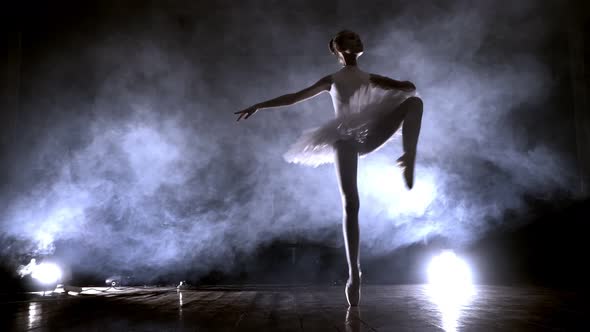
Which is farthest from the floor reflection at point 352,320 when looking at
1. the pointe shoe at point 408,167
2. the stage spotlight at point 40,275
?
the stage spotlight at point 40,275

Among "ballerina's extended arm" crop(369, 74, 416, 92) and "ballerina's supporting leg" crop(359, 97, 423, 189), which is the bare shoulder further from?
"ballerina's supporting leg" crop(359, 97, 423, 189)

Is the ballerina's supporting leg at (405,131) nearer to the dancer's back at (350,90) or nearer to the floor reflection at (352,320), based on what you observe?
the dancer's back at (350,90)

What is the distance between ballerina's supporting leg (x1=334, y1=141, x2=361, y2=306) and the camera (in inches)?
75.9

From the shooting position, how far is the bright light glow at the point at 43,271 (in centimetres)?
355

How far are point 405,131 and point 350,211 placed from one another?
0.46 metres

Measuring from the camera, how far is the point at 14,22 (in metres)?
3.64

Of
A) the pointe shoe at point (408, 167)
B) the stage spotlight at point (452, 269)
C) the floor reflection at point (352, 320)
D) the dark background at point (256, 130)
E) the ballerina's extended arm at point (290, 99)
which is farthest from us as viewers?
the stage spotlight at point (452, 269)

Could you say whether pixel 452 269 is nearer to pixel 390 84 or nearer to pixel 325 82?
pixel 390 84

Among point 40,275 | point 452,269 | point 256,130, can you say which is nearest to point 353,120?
point 256,130

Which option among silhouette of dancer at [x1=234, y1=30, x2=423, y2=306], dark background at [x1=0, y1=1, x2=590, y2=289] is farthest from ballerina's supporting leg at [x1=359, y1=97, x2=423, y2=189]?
dark background at [x1=0, y1=1, x2=590, y2=289]

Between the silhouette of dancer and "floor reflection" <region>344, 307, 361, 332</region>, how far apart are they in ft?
0.59

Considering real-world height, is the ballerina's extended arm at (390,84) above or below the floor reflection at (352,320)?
above

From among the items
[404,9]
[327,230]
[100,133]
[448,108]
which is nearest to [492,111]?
[448,108]

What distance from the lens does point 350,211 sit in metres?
1.94
